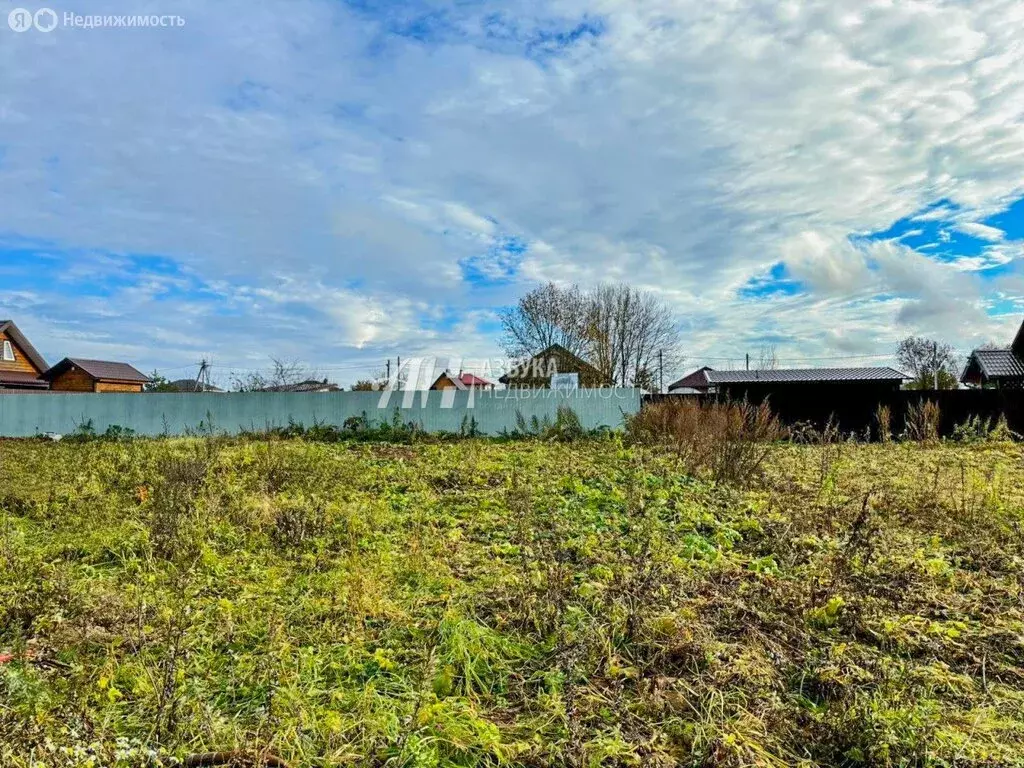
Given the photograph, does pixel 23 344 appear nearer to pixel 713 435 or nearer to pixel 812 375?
pixel 713 435

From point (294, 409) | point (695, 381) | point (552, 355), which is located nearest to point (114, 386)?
point (294, 409)

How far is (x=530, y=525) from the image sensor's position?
436 centimetres

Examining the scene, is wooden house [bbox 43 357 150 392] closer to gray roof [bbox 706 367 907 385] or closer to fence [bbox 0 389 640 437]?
fence [bbox 0 389 640 437]

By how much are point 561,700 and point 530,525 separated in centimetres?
227

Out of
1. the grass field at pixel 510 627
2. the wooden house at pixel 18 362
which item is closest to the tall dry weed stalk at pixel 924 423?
the grass field at pixel 510 627

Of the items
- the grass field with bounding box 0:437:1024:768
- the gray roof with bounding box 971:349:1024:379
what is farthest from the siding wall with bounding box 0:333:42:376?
the gray roof with bounding box 971:349:1024:379

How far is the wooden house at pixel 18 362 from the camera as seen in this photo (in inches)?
932

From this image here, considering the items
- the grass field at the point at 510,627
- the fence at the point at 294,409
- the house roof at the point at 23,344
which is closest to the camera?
the grass field at the point at 510,627

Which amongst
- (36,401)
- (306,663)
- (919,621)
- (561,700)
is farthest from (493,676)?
(36,401)

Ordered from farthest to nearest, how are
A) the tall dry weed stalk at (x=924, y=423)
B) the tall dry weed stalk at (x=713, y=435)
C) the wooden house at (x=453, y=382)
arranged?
the wooden house at (x=453, y=382)
the tall dry weed stalk at (x=924, y=423)
the tall dry weed stalk at (x=713, y=435)

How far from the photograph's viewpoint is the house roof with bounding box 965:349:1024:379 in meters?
18.8

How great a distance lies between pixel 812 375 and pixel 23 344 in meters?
33.5

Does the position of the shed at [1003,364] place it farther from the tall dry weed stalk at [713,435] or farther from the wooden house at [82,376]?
the wooden house at [82,376]

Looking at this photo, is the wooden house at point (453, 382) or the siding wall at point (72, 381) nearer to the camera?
the wooden house at point (453, 382)
